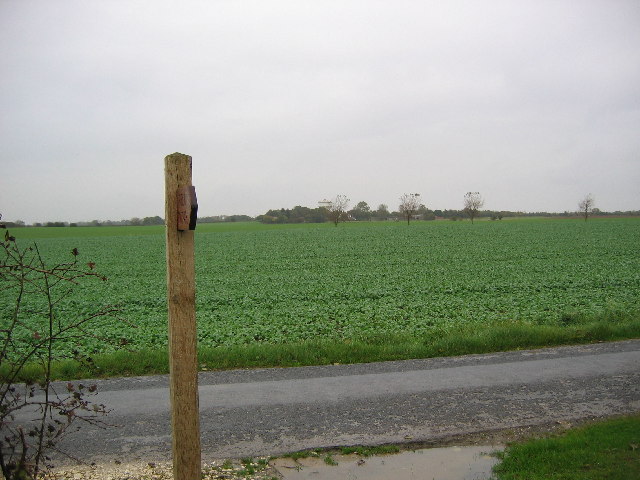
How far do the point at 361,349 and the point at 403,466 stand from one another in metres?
4.16

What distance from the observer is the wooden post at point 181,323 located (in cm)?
378

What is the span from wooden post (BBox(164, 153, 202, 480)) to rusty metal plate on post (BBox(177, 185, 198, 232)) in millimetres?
42

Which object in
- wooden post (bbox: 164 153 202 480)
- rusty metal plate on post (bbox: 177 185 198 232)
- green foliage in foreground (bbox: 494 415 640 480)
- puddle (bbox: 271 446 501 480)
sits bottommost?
puddle (bbox: 271 446 501 480)

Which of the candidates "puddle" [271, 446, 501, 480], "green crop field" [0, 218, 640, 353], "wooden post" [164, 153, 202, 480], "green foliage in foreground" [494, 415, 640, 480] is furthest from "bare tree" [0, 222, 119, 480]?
"green foliage in foreground" [494, 415, 640, 480]

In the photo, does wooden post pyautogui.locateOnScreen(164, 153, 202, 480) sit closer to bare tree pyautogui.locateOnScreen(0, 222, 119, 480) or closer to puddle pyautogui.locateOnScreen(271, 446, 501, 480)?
bare tree pyautogui.locateOnScreen(0, 222, 119, 480)

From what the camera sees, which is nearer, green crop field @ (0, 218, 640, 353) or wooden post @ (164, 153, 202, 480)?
wooden post @ (164, 153, 202, 480)

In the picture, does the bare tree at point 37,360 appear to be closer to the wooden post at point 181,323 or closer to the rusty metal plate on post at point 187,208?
the wooden post at point 181,323

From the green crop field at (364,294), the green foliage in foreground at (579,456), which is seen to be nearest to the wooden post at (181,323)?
the green crop field at (364,294)

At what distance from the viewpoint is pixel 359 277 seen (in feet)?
72.2

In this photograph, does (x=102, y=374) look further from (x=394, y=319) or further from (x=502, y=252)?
(x=502, y=252)

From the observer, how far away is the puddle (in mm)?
4926

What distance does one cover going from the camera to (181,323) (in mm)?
3818

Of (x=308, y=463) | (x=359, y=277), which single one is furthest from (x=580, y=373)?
(x=359, y=277)

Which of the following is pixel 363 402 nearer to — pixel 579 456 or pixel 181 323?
pixel 579 456
